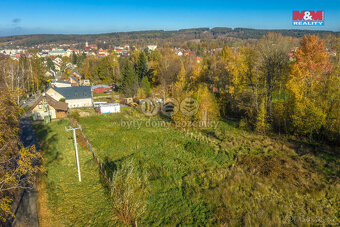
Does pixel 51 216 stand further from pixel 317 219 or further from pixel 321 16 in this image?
pixel 321 16

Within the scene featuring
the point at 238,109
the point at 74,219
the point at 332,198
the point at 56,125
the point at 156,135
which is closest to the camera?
the point at 74,219

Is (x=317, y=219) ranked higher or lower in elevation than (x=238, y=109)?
lower

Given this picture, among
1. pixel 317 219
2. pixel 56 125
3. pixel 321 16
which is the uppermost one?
pixel 321 16

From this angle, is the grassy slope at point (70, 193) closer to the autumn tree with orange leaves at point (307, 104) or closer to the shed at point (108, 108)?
the shed at point (108, 108)

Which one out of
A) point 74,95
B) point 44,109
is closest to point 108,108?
point 44,109

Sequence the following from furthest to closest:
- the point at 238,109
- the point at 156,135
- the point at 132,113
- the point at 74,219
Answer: the point at 132,113
the point at 238,109
the point at 156,135
the point at 74,219

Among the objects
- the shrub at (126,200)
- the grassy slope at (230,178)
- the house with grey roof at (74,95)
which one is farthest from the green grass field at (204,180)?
the house with grey roof at (74,95)

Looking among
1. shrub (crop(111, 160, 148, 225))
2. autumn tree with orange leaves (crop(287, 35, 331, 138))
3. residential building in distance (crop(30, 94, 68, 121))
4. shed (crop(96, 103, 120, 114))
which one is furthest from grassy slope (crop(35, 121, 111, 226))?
autumn tree with orange leaves (crop(287, 35, 331, 138))

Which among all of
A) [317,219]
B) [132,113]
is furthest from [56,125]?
[317,219]

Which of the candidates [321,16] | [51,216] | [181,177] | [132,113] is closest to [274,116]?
[181,177]

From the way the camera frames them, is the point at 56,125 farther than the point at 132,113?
No
